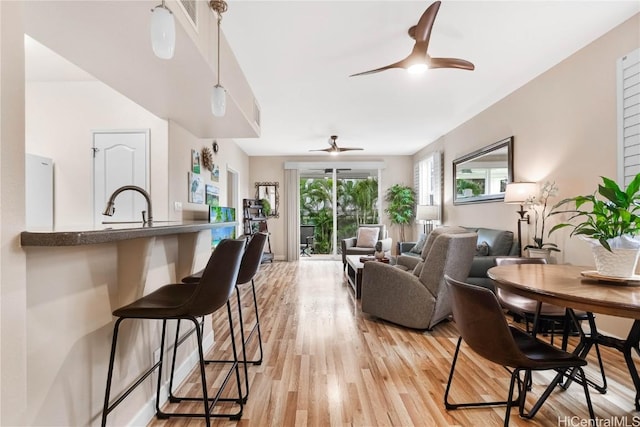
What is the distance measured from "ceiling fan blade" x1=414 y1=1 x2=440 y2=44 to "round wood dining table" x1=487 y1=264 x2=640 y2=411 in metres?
1.67

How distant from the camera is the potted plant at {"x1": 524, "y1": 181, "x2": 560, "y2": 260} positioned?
3.21 m

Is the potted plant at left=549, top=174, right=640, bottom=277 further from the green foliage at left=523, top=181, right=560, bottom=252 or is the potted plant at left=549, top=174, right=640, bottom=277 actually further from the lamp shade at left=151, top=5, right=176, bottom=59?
the lamp shade at left=151, top=5, right=176, bottom=59

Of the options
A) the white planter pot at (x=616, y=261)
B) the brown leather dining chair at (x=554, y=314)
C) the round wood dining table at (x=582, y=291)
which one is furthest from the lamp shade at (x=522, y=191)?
the white planter pot at (x=616, y=261)

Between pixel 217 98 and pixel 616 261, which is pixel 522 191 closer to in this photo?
pixel 616 261

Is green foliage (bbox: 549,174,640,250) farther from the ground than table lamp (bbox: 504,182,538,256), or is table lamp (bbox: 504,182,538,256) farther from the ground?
table lamp (bbox: 504,182,538,256)

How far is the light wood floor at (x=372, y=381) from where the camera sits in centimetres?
176

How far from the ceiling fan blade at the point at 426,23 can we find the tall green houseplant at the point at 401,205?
546cm

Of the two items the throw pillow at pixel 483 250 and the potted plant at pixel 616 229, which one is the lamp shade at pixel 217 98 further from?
the throw pillow at pixel 483 250

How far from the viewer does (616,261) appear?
1572 mm

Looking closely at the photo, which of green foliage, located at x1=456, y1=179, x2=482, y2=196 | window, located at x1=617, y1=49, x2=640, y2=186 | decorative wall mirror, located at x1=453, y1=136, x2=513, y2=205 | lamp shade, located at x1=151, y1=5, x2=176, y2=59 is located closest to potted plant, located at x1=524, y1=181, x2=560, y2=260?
decorative wall mirror, located at x1=453, y1=136, x2=513, y2=205

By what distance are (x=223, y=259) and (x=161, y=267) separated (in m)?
0.78

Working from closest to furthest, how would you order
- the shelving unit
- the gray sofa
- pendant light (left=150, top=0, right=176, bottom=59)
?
pendant light (left=150, top=0, right=176, bottom=59)
the gray sofa
the shelving unit

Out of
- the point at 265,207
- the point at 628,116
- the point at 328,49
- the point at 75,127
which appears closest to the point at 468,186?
the point at 628,116

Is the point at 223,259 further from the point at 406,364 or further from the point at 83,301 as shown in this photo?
the point at 406,364
